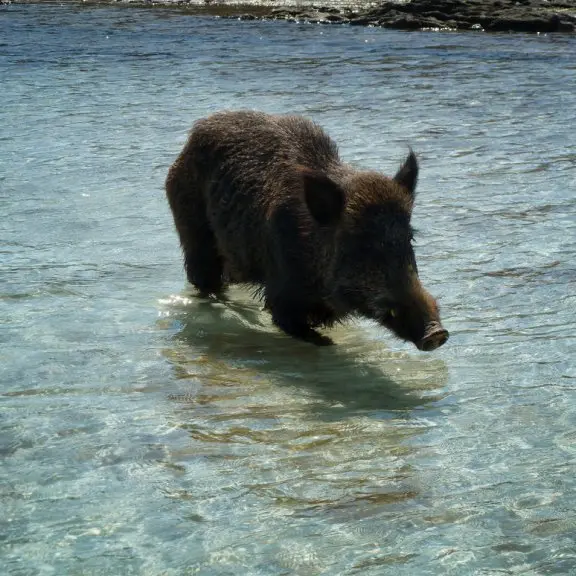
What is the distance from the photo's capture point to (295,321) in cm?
727

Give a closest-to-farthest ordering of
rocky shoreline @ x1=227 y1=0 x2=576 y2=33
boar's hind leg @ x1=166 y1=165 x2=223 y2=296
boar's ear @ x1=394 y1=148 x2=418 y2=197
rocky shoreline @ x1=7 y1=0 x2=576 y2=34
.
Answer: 1. boar's ear @ x1=394 y1=148 x2=418 y2=197
2. boar's hind leg @ x1=166 y1=165 x2=223 y2=296
3. rocky shoreline @ x1=227 y1=0 x2=576 y2=33
4. rocky shoreline @ x1=7 y1=0 x2=576 y2=34

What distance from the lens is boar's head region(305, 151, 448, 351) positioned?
6.51 meters

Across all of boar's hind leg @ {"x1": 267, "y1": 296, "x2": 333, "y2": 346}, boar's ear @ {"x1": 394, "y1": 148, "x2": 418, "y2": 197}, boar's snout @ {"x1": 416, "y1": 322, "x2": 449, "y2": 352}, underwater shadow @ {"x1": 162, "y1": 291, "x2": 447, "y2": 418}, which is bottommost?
underwater shadow @ {"x1": 162, "y1": 291, "x2": 447, "y2": 418}

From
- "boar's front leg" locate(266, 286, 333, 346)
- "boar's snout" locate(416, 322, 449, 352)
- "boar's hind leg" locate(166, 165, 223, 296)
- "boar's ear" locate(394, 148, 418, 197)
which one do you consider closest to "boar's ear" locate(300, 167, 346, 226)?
"boar's ear" locate(394, 148, 418, 197)

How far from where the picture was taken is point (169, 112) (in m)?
16.1

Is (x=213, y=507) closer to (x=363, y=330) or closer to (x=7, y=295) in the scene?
(x=363, y=330)

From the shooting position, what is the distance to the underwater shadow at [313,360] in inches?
251

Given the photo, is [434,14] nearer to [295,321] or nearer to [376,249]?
[295,321]

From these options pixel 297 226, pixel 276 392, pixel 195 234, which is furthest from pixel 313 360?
pixel 195 234

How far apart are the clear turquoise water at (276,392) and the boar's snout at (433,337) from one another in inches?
11.2

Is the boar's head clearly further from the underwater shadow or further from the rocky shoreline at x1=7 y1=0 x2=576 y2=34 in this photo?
the rocky shoreline at x1=7 y1=0 x2=576 y2=34

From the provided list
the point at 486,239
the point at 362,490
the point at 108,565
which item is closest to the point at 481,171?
the point at 486,239

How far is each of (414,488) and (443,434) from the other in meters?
0.70

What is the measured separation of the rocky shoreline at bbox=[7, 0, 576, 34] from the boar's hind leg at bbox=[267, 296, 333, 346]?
62.1 ft
